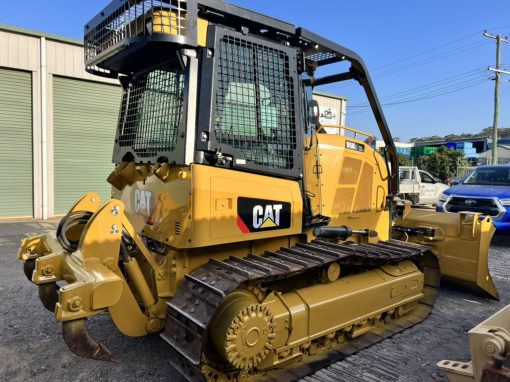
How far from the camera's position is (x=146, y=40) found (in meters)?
2.86

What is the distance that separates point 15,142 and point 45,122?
36.6 inches

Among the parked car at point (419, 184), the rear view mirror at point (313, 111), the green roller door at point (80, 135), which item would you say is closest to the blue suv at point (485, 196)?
the parked car at point (419, 184)

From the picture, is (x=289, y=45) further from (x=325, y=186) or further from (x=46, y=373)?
(x=46, y=373)

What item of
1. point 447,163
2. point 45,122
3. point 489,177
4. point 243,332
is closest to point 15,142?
point 45,122

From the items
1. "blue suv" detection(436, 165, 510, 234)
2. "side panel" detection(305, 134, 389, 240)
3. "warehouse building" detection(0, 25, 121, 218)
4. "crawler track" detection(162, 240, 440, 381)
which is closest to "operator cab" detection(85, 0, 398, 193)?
"side panel" detection(305, 134, 389, 240)

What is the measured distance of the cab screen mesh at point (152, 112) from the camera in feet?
11.1

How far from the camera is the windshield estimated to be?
9781mm

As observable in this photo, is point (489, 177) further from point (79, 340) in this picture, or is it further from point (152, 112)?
point (79, 340)

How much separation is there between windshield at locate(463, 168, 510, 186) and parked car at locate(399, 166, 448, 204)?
235 inches

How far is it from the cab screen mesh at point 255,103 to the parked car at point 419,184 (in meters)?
14.0

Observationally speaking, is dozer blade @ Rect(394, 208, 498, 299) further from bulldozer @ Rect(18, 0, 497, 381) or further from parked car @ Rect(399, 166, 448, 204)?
parked car @ Rect(399, 166, 448, 204)

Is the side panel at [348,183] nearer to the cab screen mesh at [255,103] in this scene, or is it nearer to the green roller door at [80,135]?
the cab screen mesh at [255,103]

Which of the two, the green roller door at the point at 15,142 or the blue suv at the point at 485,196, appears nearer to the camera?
the blue suv at the point at 485,196

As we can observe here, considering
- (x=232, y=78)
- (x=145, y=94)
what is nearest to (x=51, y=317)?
(x=145, y=94)
